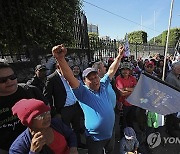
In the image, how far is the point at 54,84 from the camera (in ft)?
12.0

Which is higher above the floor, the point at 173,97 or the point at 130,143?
the point at 173,97

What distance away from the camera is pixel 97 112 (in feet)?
8.93

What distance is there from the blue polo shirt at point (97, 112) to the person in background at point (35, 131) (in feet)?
2.47

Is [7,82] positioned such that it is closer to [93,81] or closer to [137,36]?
[93,81]

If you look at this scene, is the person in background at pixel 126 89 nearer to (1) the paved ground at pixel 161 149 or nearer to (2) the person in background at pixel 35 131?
(1) the paved ground at pixel 161 149

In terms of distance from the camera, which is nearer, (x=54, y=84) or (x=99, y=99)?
(x=99, y=99)

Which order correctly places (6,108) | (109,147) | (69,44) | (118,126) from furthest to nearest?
(69,44) < (118,126) < (109,147) < (6,108)

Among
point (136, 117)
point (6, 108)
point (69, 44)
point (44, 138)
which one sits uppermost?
point (69, 44)

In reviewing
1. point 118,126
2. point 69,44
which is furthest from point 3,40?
point 118,126

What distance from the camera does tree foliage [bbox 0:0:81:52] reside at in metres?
5.62

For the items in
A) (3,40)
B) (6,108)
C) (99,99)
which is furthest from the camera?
(3,40)

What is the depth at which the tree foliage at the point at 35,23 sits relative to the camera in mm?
5617

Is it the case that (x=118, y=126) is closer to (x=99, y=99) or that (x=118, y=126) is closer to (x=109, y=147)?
(x=109, y=147)

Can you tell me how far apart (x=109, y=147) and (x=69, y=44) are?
4878 millimetres
